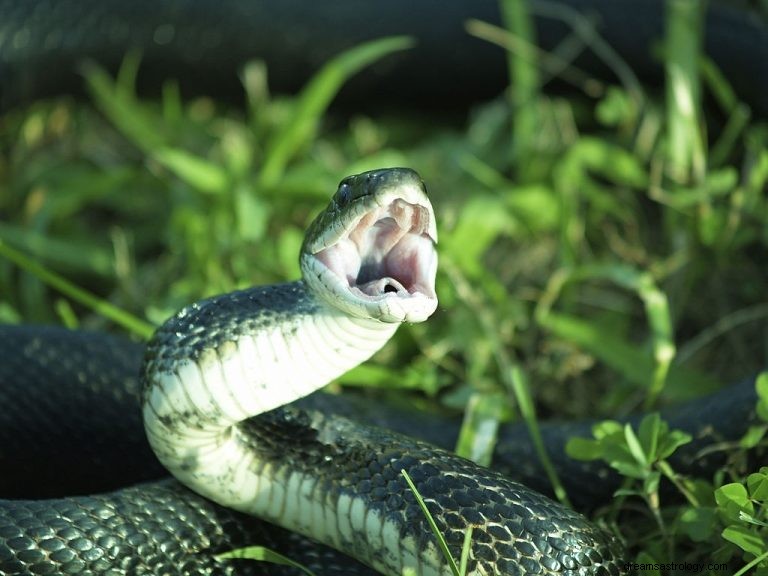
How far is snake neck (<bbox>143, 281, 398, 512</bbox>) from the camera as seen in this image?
2396 millimetres

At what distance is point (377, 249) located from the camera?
99.3 inches

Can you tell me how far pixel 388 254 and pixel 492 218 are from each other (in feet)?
6.37

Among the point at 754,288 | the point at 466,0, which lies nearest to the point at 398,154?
the point at 466,0

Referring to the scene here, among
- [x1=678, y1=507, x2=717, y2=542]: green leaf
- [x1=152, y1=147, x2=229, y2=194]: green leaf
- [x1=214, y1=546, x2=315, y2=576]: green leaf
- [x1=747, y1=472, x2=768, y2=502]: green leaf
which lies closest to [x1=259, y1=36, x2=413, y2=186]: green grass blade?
[x1=152, y1=147, x2=229, y2=194]: green leaf

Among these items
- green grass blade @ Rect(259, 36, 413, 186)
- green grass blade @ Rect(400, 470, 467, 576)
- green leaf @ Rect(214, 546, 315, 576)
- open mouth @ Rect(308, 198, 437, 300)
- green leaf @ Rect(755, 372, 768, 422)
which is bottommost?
green leaf @ Rect(214, 546, 315, 576)

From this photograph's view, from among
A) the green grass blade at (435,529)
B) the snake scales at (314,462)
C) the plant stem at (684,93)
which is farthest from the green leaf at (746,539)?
the plant stem at (684,93)

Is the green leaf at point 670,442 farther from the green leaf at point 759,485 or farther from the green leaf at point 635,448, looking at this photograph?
the green leaf at point 759,485

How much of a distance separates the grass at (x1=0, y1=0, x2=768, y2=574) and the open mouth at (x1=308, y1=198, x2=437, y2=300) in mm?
916

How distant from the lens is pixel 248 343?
7.93 feet

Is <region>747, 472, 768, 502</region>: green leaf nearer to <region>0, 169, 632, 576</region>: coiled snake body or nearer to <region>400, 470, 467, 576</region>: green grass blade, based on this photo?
<region>0, 169, 632, 576</region>: coiled snake body

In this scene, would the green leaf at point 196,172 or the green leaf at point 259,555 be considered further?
the green leaf at point 196,172

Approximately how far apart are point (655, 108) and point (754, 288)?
1.21 meters

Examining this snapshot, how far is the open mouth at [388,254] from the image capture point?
2.36m

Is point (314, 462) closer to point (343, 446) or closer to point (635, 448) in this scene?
point (343, 446)
